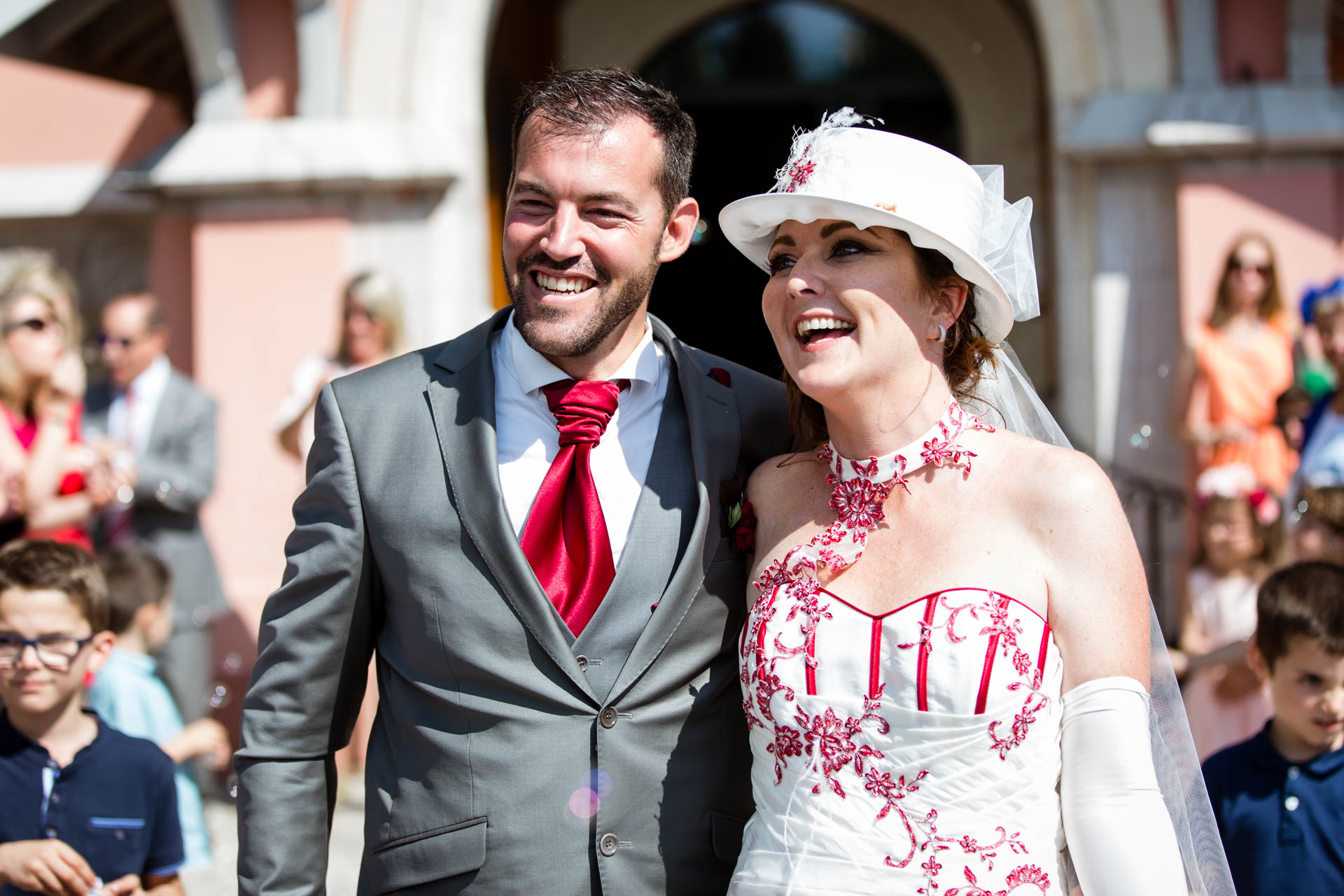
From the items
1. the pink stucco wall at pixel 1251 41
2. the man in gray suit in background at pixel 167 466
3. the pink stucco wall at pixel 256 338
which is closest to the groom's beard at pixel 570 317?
the man in gray suit in background at pixel 167 466

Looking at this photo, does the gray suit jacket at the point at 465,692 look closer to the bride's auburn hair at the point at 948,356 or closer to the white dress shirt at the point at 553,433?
the white dress shirt at the point at 553,433

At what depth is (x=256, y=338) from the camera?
22.3ft

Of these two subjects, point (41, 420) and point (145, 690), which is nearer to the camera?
point (145, 690)

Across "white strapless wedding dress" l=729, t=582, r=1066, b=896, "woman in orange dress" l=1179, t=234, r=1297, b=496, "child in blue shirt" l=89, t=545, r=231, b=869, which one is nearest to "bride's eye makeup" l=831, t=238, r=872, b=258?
"white strapless wedding dress" l=729, t=582, r=1066, b=896

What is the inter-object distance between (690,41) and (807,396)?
807 cm

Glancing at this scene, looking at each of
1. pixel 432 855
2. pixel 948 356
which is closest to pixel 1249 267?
pixel 948 356

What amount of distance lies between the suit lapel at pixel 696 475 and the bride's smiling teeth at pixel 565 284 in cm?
28

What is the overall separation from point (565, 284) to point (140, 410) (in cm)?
408

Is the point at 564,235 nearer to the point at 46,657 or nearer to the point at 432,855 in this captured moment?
the point at 432,855

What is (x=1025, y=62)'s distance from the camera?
9031 mm

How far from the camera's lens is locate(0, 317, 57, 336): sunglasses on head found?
4.66 m

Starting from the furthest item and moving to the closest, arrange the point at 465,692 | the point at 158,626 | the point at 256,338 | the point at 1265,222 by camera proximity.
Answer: the point at 256,338
the point at 1265,222
the point at 158,626
the point at 465,692

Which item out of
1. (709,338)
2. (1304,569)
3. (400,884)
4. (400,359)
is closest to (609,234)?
(400,359)

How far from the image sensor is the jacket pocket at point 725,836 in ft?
7.42
